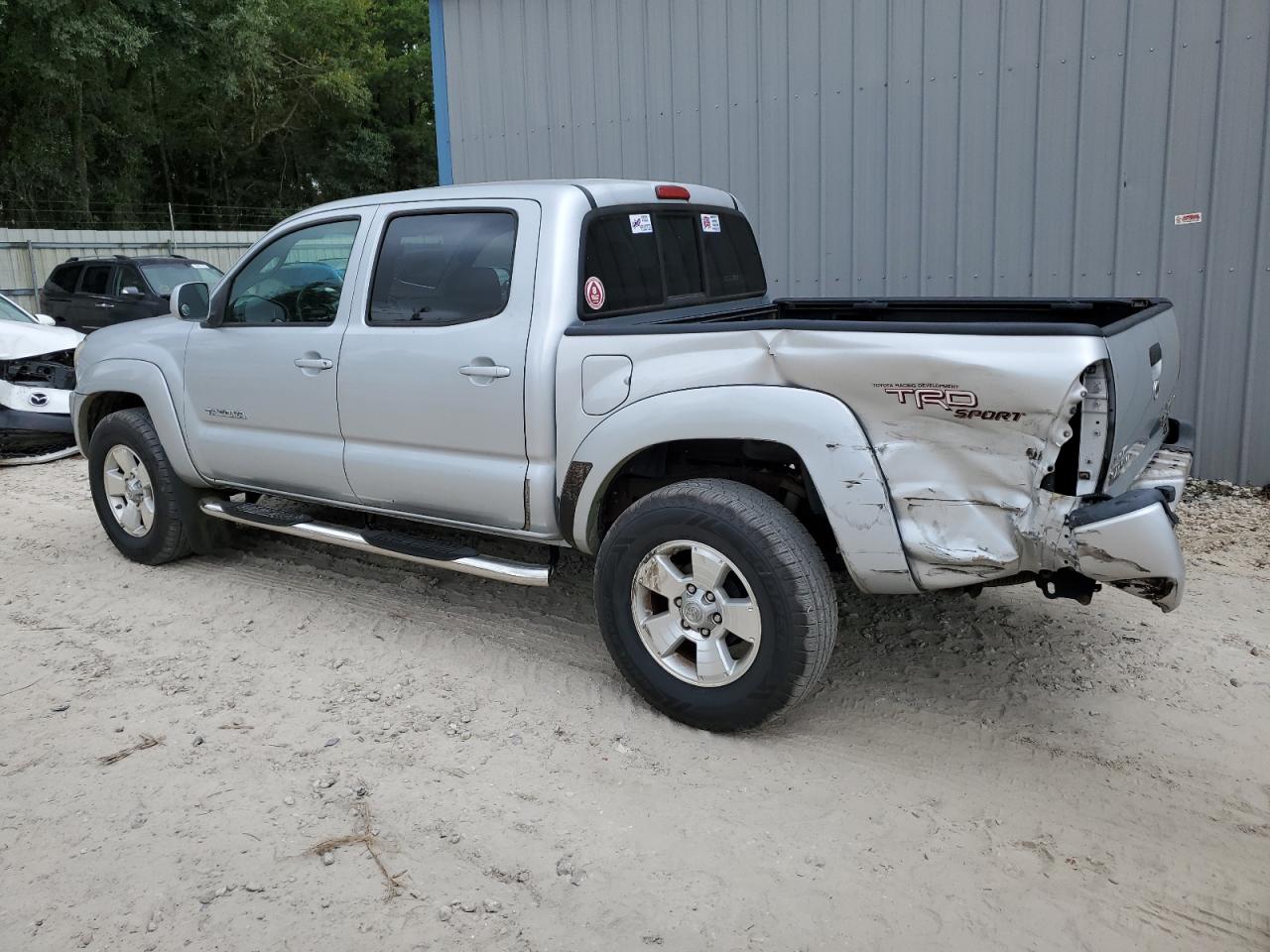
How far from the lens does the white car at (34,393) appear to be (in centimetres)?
893

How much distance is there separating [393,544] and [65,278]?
13.7 metres

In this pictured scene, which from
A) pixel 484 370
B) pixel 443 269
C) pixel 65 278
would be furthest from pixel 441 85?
pixel 65 278

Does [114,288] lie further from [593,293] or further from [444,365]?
[593,293]

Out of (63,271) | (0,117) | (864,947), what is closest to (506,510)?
(864,947)

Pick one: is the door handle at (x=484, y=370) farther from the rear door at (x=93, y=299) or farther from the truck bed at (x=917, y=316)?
the rear door at (x=93, y=299)

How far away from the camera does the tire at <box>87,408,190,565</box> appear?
5.52 meters

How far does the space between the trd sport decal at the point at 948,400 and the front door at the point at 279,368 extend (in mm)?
2576

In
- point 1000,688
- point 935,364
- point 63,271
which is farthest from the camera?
point 63,271

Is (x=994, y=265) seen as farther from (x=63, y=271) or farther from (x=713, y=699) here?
(x=63, y=271)

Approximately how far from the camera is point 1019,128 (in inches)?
270

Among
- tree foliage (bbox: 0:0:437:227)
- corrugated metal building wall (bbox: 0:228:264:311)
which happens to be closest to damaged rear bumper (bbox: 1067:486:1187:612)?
corrugated metal building wall (bbox: 0:228:264:311)

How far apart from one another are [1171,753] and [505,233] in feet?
10.2

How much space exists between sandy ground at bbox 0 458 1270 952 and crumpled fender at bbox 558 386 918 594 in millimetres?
756

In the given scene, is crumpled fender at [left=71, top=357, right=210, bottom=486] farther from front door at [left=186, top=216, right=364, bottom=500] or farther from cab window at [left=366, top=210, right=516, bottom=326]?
cab window at [left=366, top=210, right=516, bottom=326]
